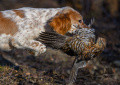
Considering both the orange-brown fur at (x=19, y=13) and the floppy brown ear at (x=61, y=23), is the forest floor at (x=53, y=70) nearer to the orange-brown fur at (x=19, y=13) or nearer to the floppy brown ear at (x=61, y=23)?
the floppy brown ear at (x=61, y=23)

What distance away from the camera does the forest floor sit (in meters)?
3.66

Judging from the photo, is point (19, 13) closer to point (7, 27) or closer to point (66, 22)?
point (7, 27)

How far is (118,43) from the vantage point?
7129 millimetres

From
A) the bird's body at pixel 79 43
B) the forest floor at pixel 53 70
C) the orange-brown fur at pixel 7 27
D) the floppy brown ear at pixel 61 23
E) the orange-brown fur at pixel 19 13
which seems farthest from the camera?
the orange-brown fur at pixel 19 13

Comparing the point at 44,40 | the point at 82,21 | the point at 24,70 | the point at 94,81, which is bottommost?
the point at 94,81

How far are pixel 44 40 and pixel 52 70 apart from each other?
4.09 ft

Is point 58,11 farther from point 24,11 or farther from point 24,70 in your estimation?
point 24,70

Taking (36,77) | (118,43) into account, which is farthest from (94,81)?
(118,43)

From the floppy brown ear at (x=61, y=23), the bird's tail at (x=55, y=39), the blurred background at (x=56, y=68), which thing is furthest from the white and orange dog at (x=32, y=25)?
the blurred background at (x=56, y=68)

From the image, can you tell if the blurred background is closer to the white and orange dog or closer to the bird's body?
the bird's body

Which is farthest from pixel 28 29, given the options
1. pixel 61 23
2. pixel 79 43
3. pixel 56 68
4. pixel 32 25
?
pixel 56 68

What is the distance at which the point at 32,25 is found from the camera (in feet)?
12.4

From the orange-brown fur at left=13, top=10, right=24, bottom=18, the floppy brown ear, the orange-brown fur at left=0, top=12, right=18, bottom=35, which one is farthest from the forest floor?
the orange-brown fur at left=13, top=10, right=24, bottom=18

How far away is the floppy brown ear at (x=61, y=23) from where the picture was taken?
350 centimetres
